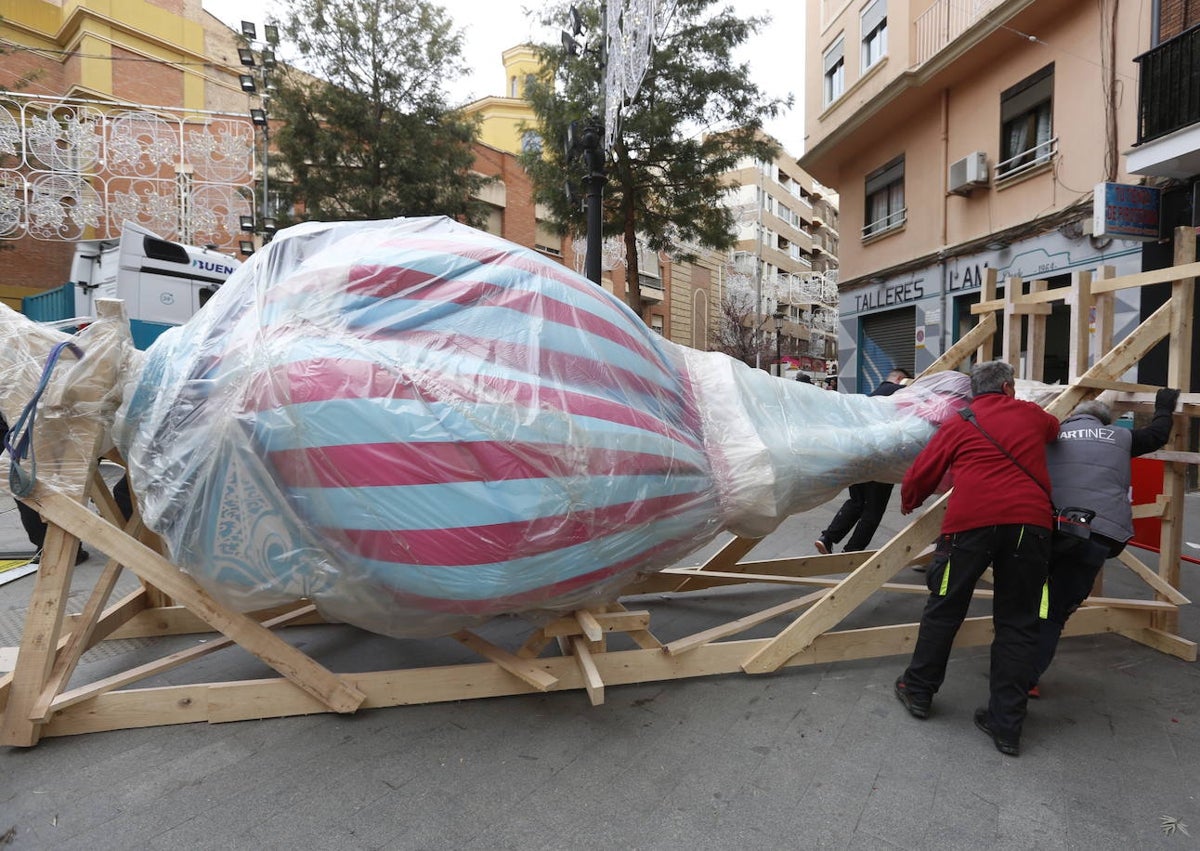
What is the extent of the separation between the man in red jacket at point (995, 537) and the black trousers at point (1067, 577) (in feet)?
0.62

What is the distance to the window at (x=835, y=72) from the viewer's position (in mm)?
15635

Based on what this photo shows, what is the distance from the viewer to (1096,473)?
9.77 ft

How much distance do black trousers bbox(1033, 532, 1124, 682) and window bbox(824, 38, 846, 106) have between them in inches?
605

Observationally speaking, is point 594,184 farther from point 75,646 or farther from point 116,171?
point 116,171

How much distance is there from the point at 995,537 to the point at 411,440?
240 cm

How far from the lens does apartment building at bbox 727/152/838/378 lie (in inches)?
1457

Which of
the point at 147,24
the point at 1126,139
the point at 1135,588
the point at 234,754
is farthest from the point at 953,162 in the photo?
the point at 147,24

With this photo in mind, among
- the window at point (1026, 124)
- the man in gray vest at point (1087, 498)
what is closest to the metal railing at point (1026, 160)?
the window at point (1026, 124)

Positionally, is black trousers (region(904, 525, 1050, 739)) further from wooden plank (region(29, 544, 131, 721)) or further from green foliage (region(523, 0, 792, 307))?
green foliage (region(523, 0, 792, 307))

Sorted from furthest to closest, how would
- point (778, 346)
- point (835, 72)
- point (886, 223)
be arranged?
point (778, 346) < point (835, 72) < point (886, 223)

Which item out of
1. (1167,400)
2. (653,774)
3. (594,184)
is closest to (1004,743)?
(653,774)

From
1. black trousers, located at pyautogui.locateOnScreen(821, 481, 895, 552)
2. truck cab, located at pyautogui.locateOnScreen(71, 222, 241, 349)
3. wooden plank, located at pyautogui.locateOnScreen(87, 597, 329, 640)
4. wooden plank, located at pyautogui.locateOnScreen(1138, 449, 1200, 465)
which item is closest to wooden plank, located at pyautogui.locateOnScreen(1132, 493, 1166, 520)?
wooden plank, located at pyautogui.locateOnScreen(1138, 449, 1200, 465)

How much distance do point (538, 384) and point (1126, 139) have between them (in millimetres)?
10553

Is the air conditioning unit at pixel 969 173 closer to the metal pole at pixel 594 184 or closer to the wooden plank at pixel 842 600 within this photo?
the metal pole at pixel 594 184
